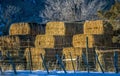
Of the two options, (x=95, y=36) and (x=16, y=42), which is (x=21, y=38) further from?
(x=95, y=36)

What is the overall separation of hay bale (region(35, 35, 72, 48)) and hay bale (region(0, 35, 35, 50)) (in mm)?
871

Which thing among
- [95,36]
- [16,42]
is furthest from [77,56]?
[16,42]

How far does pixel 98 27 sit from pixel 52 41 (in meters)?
2.44

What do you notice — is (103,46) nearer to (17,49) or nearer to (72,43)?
(72,43)

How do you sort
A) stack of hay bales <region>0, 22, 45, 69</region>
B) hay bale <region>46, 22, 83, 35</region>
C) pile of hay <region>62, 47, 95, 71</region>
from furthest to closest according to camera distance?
stack of hay bales <region>0, 22, 45, 69</region>
hay bale <region>46, 22, 83, 35</region>
pile of hay <region>62, 47, 95, 71</region>

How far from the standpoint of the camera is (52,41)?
23.5 meters

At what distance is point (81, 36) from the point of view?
885 inches

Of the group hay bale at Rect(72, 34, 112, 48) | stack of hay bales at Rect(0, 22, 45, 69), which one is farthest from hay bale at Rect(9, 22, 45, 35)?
hay bale at Rect(72, 34, 112, 48)

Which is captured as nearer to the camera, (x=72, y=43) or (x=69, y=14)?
(x=72, y=43)

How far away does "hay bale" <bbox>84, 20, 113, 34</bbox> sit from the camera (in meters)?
22.0

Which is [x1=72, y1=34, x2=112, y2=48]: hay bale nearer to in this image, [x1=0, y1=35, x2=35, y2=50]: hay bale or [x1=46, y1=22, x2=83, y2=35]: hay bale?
[x1=46, y1=22, x2=83, y2=35]: hay bale

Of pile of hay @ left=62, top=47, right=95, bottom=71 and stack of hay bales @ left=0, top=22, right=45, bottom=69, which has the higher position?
stack of hay bales @ left=0, top=22, right=45, bottom=69

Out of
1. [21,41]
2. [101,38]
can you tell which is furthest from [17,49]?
[101,38]

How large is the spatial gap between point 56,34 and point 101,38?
2647mm
